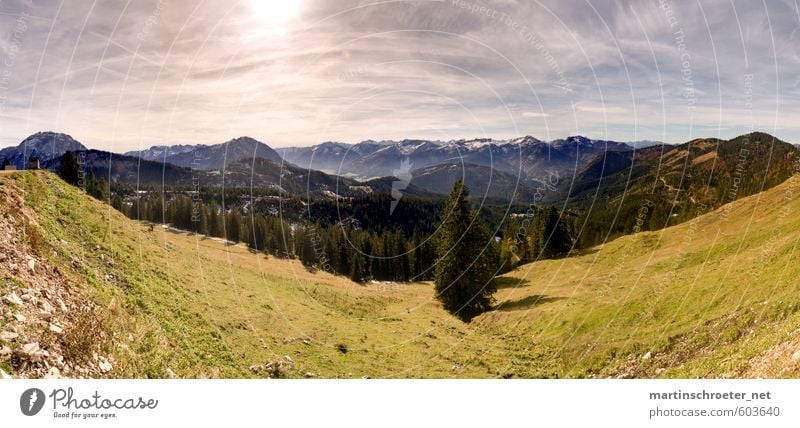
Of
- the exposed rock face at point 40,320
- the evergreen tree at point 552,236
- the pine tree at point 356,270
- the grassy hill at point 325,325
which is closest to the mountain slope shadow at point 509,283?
the grassy hill at point 325,325

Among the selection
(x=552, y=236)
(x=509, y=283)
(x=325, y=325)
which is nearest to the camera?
(x=325, y=325)

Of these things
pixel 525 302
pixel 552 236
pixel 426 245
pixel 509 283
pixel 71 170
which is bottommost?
pixel 509 283

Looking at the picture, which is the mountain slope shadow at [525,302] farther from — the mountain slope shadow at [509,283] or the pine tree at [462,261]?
the mountain slope shadow at [509,283]

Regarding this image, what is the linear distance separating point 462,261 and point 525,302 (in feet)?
28.2

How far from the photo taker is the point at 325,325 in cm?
2281

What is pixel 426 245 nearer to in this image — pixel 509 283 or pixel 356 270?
pixel 356 270

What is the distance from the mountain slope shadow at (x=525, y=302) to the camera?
37081mm

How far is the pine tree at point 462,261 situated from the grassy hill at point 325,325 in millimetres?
8152

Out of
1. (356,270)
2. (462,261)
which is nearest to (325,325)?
(462,261)

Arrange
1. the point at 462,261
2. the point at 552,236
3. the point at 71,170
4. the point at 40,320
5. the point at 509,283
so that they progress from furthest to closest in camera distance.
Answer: the point at 552,236 → the point at 509,283 → the point at 71,170 → the point at 462,261 → the point at 40,320

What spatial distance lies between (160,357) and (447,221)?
1191 inches

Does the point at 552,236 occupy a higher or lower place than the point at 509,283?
higher

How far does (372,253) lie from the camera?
112000 mm
